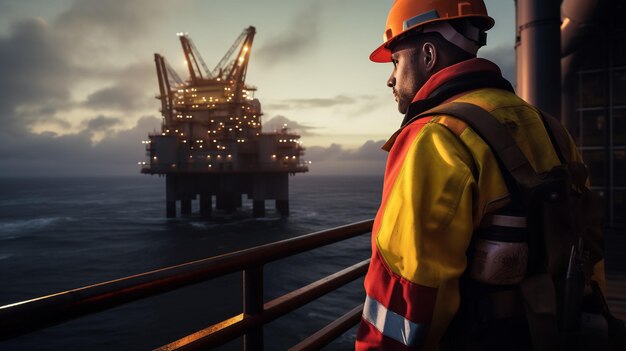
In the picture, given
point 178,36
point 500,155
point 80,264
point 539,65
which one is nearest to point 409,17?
point 500,155

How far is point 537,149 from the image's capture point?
1604 mm

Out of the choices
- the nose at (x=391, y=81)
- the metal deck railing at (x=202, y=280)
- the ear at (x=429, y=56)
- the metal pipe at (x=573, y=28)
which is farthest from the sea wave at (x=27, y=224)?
the ear at (x=429, y=56)

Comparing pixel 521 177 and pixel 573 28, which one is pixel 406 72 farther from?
pixel 573 28

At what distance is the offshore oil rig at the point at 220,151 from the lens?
188ft

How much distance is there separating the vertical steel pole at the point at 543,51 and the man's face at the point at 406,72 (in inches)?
237

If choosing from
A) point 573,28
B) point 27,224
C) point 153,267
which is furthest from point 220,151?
point 573,28

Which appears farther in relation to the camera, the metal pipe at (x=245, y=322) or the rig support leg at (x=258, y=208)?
the rig support leg at (x=258, y=208)

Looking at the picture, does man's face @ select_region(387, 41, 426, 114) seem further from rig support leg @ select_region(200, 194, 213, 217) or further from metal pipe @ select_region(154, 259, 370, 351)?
rig support leg @ select_region(200, 194, 213, 217)

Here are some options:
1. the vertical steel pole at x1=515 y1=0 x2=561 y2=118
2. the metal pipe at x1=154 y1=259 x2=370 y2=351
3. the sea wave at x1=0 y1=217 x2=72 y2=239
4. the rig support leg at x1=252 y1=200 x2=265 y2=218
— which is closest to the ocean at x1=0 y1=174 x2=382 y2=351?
the sea wave at x1=0 y1=217 x2=72 y2=239

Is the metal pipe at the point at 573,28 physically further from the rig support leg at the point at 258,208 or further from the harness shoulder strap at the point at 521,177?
the rig support leg at the point at 258,208

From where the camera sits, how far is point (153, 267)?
35.1m

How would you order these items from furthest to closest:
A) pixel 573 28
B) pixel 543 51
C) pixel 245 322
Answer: pixel 573 28
pixel 543 51
pixel 245 322

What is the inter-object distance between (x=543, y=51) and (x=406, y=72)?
6271 millimetres

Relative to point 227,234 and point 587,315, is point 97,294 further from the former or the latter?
point 227,234
